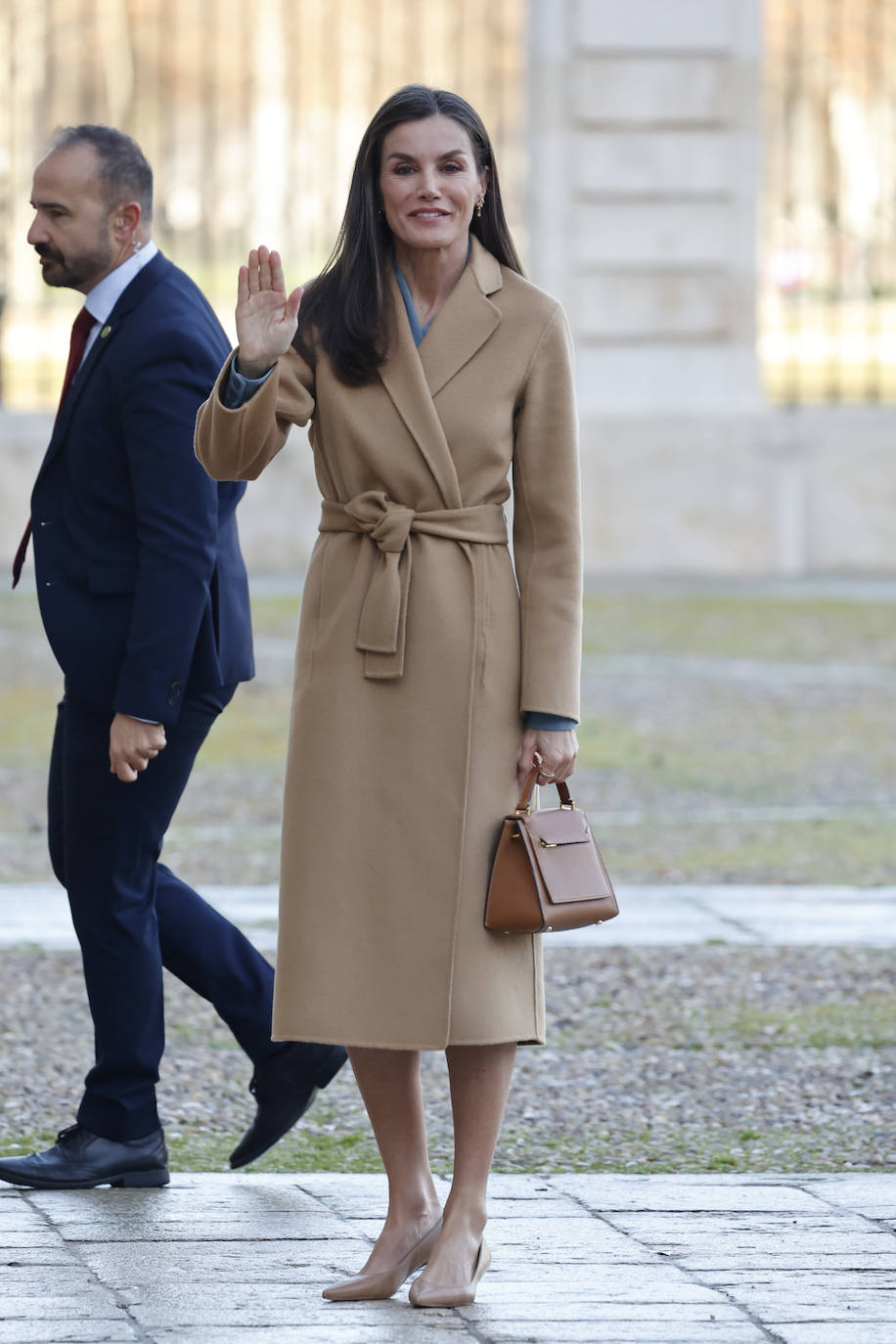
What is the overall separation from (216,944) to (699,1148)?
40.8 inches

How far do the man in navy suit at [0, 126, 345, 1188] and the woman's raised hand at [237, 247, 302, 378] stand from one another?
59 cm

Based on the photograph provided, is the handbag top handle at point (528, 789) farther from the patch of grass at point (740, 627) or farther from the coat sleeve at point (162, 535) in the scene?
the patch of grass at point (740, 627)

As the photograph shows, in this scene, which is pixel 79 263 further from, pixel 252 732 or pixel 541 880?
pixel 252 732

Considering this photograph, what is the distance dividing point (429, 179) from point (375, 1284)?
5.58 feet

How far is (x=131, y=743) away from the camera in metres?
4.06

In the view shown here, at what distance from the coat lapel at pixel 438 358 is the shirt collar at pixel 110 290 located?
2.59 ft

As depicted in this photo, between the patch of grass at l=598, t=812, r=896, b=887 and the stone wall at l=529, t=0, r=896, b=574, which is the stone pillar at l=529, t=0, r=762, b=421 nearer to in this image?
the stone wall at l=529, t=0, r=896, b=574

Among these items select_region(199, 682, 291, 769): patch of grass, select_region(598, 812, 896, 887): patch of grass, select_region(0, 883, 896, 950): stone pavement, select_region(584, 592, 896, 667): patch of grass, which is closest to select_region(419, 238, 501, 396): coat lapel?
select_region(0, 883, 896, 950): stone pavement

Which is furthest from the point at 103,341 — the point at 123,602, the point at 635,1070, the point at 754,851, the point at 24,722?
the point at 24,722

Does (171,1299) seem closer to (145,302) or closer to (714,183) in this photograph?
(145,302)

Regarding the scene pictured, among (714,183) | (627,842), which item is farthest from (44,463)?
(714,183)

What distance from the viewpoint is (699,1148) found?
4.58 metres

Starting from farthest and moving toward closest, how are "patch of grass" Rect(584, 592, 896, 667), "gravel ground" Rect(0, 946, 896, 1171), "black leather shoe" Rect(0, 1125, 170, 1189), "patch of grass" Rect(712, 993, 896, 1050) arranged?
"patch of grass" Rect(584, 592, 896, 667) → "patch of grass" Rect(712, 993, 896, 1050) → "gravel ground" Rect(0, 946, 896, 1171) → "black leather shoe" Rect(0, 1125, 170, 1189)

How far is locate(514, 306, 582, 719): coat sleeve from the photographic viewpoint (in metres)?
3.67
